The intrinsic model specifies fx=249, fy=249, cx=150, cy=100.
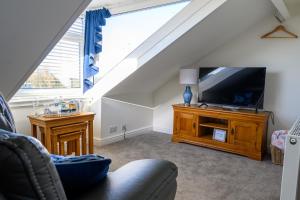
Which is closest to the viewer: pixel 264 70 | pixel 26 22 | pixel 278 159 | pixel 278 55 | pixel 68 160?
pixel 68 160

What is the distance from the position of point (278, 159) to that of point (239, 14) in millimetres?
1846

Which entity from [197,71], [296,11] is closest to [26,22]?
[197,71]

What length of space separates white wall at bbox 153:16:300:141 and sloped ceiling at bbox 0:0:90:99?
272cm

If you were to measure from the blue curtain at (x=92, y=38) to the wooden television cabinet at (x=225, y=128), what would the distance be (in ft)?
4.71

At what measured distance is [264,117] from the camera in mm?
3125

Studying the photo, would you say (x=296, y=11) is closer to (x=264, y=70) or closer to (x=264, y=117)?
(x=264, y=70)

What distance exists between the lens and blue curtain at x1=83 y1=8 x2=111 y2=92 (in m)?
3.54

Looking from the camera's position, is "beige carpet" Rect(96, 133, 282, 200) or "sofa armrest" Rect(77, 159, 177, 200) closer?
"sofa armrest" Rect(77, 159, 177, 200)

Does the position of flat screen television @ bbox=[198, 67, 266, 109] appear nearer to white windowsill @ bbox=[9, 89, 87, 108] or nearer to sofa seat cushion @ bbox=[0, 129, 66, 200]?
white windowsill @ bbox=[9, 89, 87, 108]

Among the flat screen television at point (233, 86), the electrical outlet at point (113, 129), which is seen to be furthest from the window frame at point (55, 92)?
the flat screen television at point (233, 86)

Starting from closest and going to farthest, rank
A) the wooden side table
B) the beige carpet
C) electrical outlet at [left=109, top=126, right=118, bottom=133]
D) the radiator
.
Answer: the radiator
the beige carpet
the wooden side table
electrical outlet at [left=109, top=126, right=118, bottom=133]

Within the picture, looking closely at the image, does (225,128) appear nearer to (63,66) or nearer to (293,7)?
(293,7)

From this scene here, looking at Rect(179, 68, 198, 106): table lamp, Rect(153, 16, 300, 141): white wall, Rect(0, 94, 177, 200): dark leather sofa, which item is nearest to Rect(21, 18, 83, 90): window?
Rect(179, 68, 198, 106): table lamp

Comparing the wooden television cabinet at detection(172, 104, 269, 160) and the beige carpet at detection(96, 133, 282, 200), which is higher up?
the wooden television cabinet at detection(172, 104, 269, 160)
